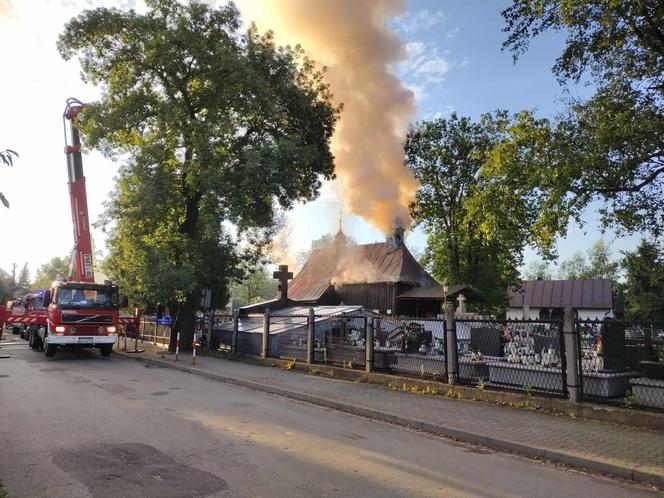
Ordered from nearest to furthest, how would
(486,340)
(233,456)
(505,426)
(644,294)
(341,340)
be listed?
(233,456)
(505,426)
(486,340)
(341,340)
(644,294)

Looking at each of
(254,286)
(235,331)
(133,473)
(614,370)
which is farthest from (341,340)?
(254,286)

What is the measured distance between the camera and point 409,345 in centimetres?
1355

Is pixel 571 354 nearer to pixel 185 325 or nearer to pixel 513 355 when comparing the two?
pixel 513 355

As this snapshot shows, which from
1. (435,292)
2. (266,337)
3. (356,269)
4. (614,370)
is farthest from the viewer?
(356,269)

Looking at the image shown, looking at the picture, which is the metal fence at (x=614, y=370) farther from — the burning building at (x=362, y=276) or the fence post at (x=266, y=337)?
the burning building at (x=362, y=276)

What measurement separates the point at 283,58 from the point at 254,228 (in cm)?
796

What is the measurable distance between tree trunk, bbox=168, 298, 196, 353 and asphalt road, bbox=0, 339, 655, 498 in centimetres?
1178

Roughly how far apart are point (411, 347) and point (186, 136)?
1261 centimetres

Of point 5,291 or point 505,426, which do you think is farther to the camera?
point 5,291

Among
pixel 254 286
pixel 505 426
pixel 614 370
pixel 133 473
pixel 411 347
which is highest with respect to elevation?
pixel 254 286

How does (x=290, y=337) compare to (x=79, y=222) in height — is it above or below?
below

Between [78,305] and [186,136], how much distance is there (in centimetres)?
772

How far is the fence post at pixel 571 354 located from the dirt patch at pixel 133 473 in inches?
269

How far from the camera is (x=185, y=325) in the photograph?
71.1ft
